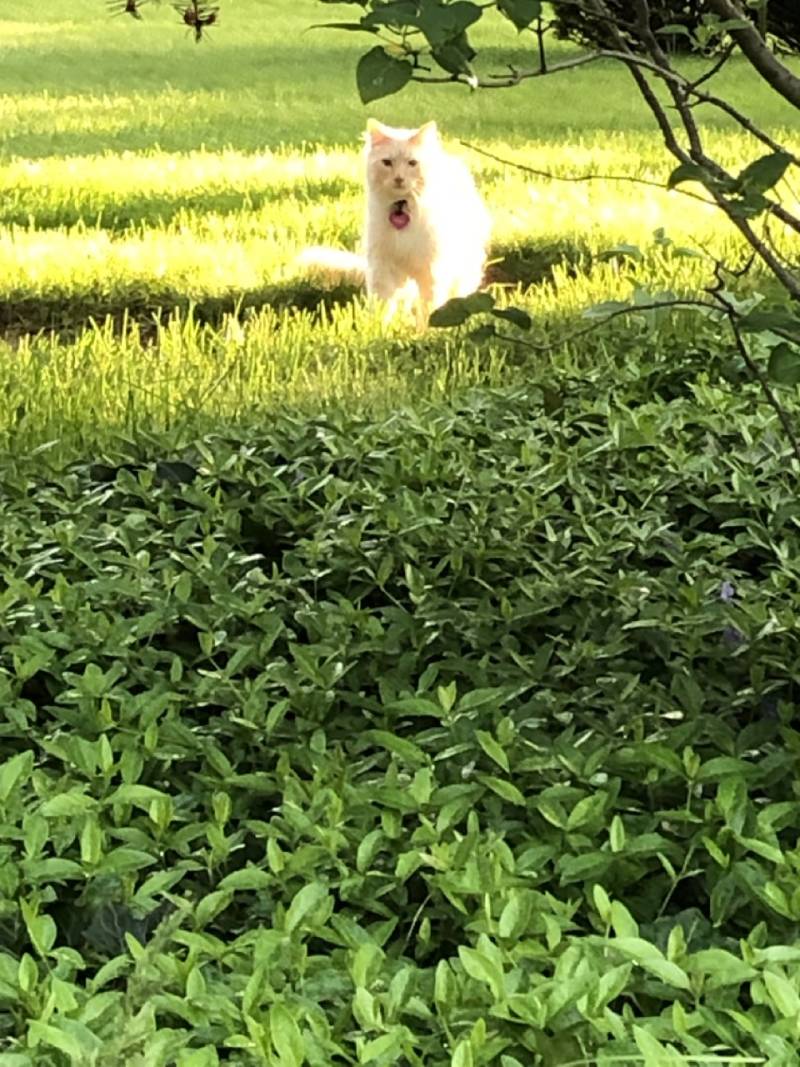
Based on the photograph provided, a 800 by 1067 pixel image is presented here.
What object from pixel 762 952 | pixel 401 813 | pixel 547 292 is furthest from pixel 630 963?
pixel 547 292

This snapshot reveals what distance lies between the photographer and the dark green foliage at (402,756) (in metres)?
1.25

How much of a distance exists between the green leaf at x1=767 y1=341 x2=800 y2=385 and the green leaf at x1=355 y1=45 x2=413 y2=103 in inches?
19.6

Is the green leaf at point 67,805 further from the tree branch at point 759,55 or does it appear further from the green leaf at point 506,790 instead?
the tree branch at point 759,55

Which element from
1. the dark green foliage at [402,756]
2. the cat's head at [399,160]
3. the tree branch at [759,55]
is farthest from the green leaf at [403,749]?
the cat's head at [399,160]

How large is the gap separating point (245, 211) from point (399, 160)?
3.92ft

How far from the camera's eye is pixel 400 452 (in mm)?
2713

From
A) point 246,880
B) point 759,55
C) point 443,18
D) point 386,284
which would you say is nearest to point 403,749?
point 246,880

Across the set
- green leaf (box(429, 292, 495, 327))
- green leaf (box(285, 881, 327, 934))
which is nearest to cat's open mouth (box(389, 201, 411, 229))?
green leaf (box(429, 292, 495, 327))

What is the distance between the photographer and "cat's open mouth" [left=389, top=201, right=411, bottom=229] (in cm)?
501

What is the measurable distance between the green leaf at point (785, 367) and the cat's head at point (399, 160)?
361 centimetres

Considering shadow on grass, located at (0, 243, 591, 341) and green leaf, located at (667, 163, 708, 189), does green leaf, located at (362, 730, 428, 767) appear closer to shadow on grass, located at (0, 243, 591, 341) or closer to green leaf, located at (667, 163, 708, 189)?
green leaf, located at (667, 163, 708, 189)

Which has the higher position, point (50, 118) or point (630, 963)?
point (630, 963)

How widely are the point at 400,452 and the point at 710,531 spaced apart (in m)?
0.58

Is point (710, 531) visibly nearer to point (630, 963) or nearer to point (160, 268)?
point (630, 963)
